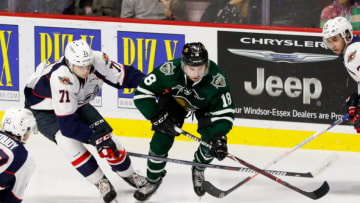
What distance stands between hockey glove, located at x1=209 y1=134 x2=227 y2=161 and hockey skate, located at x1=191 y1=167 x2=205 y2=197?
46 cm

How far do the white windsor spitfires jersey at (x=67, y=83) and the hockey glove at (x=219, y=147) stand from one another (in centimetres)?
81

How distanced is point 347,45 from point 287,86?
3.97 ft

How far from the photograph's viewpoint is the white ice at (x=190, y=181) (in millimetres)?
5480

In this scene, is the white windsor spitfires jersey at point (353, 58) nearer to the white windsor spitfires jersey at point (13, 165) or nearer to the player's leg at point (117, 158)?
the player's leg at point (117, 158)

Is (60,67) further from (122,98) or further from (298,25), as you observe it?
(298,25)

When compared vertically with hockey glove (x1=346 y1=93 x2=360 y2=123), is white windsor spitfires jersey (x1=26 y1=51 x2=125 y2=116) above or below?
above

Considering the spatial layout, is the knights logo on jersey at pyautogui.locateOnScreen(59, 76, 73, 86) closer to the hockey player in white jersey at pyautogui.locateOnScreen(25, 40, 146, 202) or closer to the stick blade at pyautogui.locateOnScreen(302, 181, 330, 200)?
the hockey player in white jersey at pyautogui.locateOnScreen(25, 40, 146, 202)

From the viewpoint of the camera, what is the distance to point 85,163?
5.21m

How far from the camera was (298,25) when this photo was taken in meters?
6.59

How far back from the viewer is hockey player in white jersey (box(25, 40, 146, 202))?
507 centimetres

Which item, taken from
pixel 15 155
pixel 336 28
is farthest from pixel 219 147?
pixel 15 155

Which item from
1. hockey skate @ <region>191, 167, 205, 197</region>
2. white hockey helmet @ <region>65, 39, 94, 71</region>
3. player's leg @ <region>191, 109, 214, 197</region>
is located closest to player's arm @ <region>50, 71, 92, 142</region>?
white hockey helmet @ <region>65, 39, 94, 71</region>

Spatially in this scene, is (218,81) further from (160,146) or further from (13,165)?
(13,165)

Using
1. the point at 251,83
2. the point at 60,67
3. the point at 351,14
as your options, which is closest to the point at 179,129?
the point at 60,67
